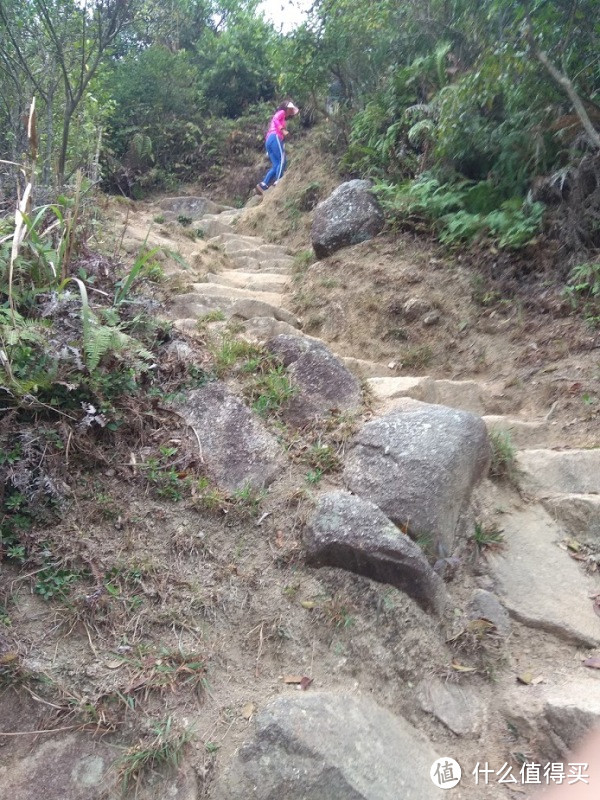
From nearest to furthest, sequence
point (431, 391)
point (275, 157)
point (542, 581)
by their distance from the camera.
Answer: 1. point (542, 581)
2. point (431, 391)
3. point (275, 157)

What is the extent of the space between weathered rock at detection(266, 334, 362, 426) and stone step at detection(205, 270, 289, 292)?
7.35 feet

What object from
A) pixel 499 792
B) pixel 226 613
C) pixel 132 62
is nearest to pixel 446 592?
pixel 499 792

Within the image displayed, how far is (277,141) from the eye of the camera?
1075 centimetres

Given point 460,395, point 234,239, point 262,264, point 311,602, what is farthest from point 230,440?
point 234,239

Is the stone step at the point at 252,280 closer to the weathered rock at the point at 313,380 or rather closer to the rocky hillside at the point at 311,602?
the rocky hillside at the point at 311,602

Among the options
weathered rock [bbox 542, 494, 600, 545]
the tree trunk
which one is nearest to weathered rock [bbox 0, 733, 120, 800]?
weathered rock [bbox 542, 494, 600, 545]

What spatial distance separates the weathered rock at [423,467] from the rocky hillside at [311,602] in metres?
0.01

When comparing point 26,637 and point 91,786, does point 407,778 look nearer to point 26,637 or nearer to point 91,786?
point 91,786

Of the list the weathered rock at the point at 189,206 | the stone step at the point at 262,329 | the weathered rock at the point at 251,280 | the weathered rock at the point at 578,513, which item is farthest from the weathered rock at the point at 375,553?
the weathered rock at the point at 189,206

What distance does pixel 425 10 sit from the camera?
315 inches

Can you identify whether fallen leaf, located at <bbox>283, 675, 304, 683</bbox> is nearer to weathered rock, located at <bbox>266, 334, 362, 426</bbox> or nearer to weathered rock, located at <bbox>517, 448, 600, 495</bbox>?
weathered rock, located at <bbox>266, 334, 362, 426</bbox>

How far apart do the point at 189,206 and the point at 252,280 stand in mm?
5331

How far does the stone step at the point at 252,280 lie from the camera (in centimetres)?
639

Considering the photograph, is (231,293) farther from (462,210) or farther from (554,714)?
(554,714)
